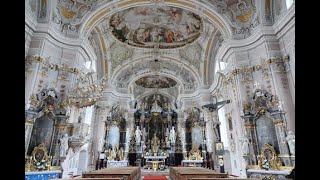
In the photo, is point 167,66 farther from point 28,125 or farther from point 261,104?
point 28,125

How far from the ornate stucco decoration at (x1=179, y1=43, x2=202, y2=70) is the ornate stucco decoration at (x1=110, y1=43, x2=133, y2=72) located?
5.14 meters

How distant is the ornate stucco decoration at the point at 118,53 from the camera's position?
60.3 feet

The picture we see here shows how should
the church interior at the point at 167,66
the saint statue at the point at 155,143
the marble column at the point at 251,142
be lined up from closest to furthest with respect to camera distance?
the church interior at the point at 167,66, the marble column at the point at 251,142, the saint statue at the point at 155,143

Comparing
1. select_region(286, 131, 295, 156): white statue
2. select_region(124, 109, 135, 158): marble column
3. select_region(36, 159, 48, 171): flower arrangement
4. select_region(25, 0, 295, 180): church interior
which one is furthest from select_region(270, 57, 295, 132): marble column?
select_region(124, 109, 135, 158): marble column

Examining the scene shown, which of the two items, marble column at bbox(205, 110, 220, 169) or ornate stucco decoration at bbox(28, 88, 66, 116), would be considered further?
marble column at bbox(205, 110, 220, 169)

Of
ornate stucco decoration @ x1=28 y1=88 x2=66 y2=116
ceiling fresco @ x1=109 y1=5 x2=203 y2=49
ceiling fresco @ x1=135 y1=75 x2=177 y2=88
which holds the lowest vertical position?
ornate stucco decoration @ x1=28 y1=88 x2=66 y2=116

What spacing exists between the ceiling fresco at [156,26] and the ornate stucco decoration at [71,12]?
113 inches

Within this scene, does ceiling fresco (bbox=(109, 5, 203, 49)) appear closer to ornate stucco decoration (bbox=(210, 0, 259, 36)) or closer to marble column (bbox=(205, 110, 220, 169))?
ornate stucco decoration (bbox=(210, 0, 259, 36))

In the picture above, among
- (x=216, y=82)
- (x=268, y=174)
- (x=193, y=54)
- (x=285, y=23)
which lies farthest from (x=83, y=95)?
(x=193, y=54)

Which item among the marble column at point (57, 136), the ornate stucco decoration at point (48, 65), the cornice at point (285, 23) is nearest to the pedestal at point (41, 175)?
the marble column at point (57, 136)

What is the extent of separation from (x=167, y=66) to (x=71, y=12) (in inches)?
468

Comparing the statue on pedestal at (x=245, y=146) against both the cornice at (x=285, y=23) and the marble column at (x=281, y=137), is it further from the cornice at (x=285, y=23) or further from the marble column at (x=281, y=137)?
the cornice at (x=285, y=23)

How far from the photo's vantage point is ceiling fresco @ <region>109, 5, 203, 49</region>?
15.5 metres
